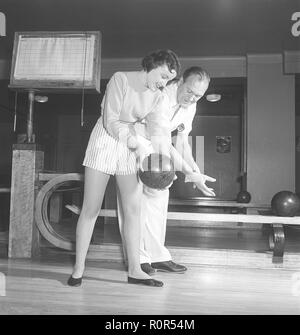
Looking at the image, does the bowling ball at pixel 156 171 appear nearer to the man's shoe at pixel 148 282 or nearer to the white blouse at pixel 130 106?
the white blouse at pixel 130 106

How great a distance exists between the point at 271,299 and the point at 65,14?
12.0 ft

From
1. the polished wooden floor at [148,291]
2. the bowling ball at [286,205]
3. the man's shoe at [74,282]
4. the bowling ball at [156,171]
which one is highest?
the bowling ball at [156,171]

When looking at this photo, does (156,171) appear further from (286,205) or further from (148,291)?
(286,205)

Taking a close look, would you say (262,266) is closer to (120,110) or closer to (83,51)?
(120,110)

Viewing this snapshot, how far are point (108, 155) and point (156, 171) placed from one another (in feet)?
0.94

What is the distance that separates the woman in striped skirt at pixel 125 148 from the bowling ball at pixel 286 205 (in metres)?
→ 1.27

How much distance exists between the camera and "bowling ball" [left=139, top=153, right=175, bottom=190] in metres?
1.81

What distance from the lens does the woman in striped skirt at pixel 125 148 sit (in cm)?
188

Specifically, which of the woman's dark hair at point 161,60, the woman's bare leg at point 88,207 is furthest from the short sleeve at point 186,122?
the woman's bare leg at point 88,207

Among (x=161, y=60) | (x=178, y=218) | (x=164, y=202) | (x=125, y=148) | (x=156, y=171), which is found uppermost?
(x=161, y=60)

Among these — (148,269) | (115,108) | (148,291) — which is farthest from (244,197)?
(115,108)

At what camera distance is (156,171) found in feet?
5.92
